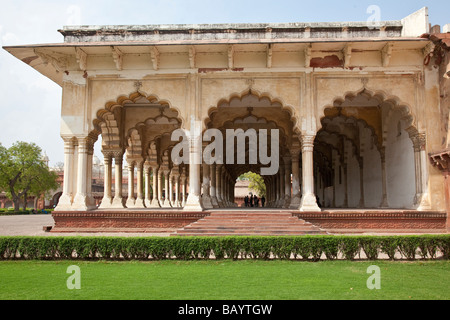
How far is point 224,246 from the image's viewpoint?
801 centimetres

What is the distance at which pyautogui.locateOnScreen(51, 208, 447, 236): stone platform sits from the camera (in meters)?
11.5

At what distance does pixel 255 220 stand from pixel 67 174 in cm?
592

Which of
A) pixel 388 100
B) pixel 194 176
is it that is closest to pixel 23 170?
pixel 194 176

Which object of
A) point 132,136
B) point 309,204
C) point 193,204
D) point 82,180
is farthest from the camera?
point 132,136

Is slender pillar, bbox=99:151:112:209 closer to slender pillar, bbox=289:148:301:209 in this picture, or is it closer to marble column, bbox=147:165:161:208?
marble column, bbox=147:165:161:208

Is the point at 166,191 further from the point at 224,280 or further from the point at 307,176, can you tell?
the point at 224,280

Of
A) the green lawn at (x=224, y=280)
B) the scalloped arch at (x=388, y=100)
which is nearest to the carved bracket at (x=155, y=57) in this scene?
the scalloped arch at (x=388, y=100)

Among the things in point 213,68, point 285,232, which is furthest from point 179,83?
point 285,232

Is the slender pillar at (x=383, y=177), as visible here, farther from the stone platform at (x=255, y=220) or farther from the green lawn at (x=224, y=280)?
the green lawn at (x=224, y=280)

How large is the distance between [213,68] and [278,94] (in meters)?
2.12

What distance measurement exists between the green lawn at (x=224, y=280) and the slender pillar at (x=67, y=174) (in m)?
4.53

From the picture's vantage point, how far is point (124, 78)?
1264 cm
